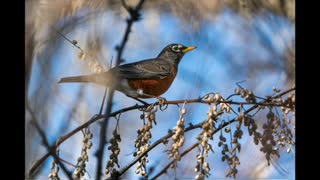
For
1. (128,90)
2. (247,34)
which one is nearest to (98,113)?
(128,90)

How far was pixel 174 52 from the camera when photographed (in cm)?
228

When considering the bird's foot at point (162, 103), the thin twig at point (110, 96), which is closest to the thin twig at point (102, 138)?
the thin twig at point (110, 96)

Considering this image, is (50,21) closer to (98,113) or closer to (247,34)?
(98,113)

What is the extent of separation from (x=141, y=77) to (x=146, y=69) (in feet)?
0.09

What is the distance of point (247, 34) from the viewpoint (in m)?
2.33

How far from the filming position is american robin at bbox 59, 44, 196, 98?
2258mm

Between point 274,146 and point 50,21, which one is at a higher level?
point 50,21

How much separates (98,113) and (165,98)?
0.19 m

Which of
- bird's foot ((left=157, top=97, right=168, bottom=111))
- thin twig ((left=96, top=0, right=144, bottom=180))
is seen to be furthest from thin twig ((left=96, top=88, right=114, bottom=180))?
bird's foot ((left=157, top=97, right=168, bottom=111))

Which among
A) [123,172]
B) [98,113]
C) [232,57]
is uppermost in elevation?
[232,57]

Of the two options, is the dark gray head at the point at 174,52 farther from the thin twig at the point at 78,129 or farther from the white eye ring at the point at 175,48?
the thin twig at the point at 78,129

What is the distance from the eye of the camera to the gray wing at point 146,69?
2.26 m
